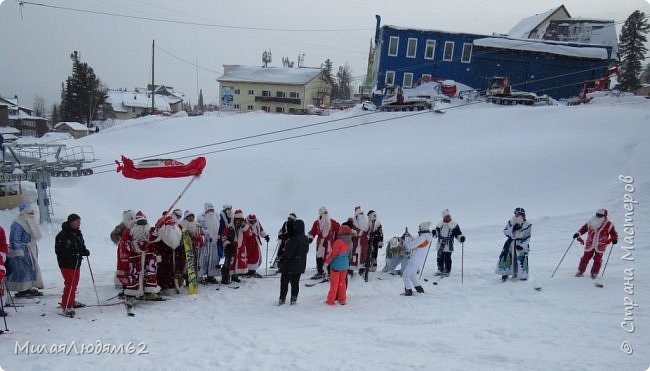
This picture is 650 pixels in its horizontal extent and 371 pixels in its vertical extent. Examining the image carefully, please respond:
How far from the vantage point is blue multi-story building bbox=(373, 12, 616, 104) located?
3105cm

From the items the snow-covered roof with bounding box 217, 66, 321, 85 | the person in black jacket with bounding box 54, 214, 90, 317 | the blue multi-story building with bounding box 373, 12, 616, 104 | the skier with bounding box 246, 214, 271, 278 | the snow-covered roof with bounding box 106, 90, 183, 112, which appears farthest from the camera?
the snow-covered roof with bounding box 106, 90, 183, 112

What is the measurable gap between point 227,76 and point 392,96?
2883cm

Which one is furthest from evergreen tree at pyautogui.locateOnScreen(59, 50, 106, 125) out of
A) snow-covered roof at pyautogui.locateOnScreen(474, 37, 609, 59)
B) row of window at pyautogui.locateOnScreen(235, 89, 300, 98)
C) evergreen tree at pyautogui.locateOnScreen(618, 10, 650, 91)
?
evergreen tree at pyautogui.locateOnScreen(618, 10, 650, 91)

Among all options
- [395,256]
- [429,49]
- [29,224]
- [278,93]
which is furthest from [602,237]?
[278,93]

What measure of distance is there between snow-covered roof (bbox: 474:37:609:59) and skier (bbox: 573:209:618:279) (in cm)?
2678

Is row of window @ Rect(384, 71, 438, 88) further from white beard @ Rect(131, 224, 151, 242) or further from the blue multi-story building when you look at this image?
white beard @ Rect(131, 224, 151, 242)

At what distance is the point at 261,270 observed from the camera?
9.74 metres

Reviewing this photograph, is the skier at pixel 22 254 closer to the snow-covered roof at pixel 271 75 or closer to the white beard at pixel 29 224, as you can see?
the white beard at pixel 29 224

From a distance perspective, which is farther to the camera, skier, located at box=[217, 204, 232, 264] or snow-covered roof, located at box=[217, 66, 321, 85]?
snow-covered roof, located at box=[217, 66, 321, 85]

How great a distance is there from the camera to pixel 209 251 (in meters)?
8.25

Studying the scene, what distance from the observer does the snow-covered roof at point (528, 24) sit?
40.0 metres

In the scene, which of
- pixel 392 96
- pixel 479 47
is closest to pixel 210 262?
pixel 392 96

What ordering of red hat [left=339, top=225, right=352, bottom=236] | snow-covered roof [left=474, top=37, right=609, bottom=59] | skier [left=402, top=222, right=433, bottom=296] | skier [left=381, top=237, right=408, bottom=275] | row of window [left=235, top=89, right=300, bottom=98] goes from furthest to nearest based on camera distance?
row of window [left=235, top=89, right=300, bottom=98] → snow-covered roof [left=474, top=37, right=609, bottom=59] → skier [left=381, top=237, right=408, bottom=275] → skier [left=402, top=222, right=433, bottom=296] → red hat [left=339, top=225, right=352, bottom=236]

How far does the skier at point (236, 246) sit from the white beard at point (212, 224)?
0.66 feet
